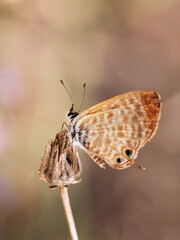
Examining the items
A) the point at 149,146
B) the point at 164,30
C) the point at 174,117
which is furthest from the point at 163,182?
the point at 164,30

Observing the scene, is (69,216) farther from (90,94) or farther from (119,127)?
(90,94)

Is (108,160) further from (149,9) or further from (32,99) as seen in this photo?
(149,9)

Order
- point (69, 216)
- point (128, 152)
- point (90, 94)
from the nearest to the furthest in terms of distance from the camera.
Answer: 1. point (69, 216)
2. point (128, 152)
3. point (90, 94)

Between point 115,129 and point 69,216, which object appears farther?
point 115,129

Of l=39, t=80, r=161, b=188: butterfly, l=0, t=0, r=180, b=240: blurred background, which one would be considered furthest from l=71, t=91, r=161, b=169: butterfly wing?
l=0, t=0, r=180, b=240: blurred background

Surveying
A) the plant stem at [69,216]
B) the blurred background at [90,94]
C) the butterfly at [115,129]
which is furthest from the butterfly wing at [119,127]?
the blurred background at [90,94]

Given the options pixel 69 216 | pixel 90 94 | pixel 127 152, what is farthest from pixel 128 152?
pixel 90 94

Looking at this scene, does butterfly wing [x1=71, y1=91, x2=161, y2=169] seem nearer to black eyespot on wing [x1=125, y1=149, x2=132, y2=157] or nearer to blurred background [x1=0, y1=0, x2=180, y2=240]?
black eyespot on wing [x1=125, y1=149, x2=132, y2=157]
